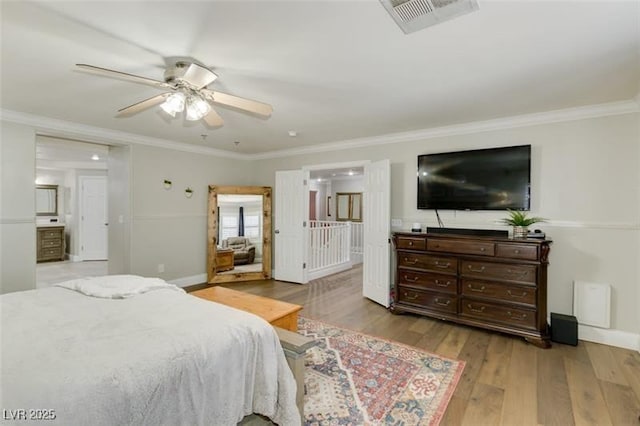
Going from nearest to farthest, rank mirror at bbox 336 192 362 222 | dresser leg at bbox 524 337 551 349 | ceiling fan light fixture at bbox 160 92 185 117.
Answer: ceiling fan light fixture at bbox 160 92 185 117 < dresser leg at bbox 524 337 551 349 < mirror at bbox 336 192 362 222

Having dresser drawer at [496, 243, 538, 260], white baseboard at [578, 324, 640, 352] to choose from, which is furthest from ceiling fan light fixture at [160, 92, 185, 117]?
white baseboard at [578, 324, 640, 352]

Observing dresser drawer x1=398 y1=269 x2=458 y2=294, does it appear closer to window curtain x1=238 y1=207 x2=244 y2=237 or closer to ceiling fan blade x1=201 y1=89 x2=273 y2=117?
ceiling fan blade x1=201 y1=89 x2=273 y2=117

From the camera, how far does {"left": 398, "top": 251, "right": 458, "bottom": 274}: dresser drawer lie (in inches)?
135

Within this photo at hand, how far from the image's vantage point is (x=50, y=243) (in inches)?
281

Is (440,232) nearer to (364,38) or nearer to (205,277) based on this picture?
(364,38)

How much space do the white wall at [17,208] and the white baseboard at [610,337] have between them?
619 centimetres

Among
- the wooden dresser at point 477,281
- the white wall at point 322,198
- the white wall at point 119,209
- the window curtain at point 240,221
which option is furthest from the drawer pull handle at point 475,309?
the white wall at point 322,198

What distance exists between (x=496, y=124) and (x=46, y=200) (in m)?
9.58

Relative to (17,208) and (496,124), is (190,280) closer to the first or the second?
(17,208)

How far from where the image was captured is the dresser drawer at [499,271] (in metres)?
3.02

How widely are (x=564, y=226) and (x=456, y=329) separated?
1.59m

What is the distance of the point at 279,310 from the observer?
248cm

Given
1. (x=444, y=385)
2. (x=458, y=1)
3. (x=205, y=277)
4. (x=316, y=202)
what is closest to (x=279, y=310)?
(x=444, y=385)

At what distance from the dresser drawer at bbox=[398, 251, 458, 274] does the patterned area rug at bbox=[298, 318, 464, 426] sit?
1.02m
